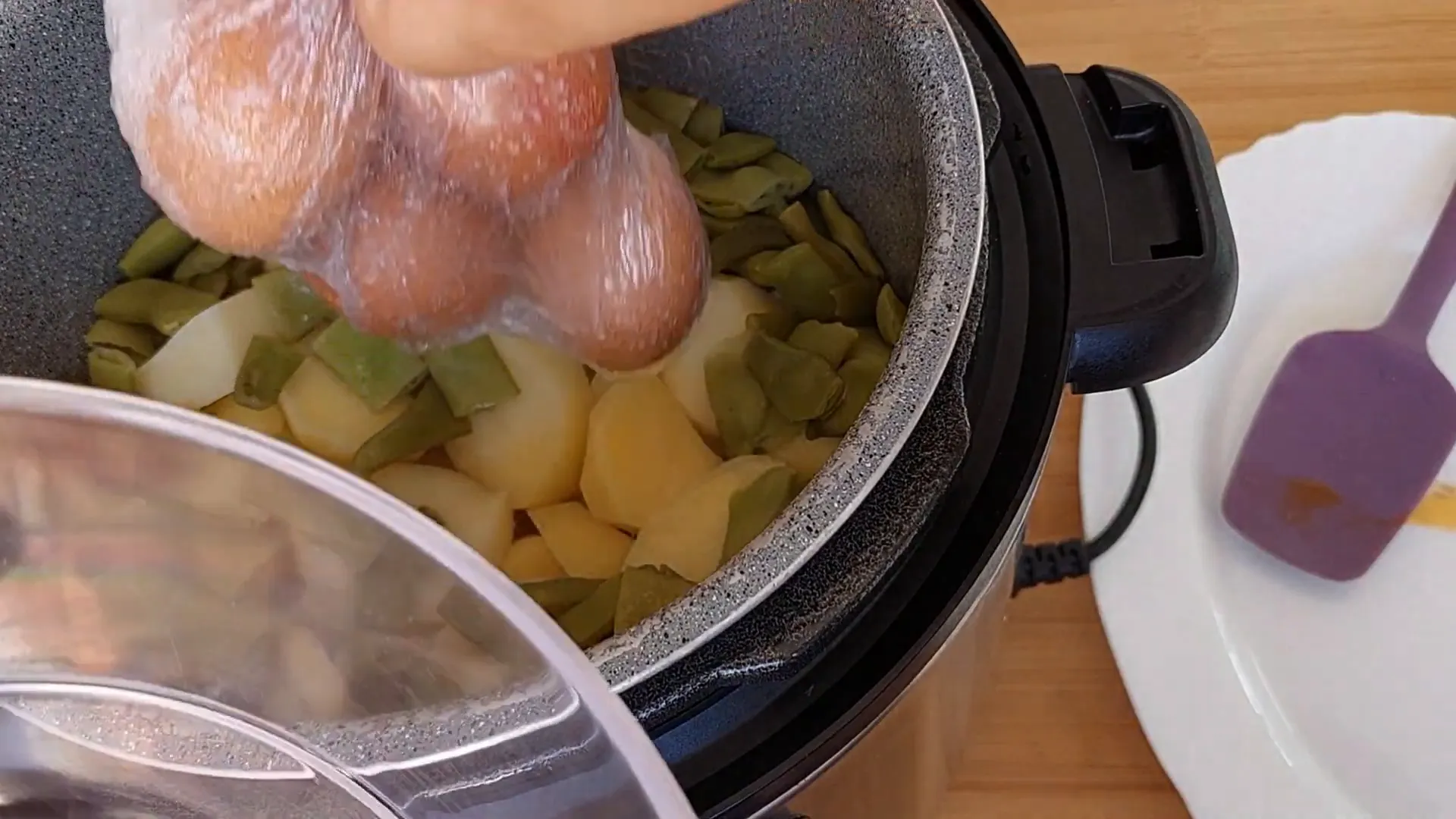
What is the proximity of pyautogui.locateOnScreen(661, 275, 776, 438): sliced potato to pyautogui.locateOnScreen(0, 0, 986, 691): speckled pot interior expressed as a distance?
0.22 feet

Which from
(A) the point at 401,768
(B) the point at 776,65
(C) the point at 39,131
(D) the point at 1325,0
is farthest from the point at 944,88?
(D) the point at 1325,0

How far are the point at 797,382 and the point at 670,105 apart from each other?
175 millimetres

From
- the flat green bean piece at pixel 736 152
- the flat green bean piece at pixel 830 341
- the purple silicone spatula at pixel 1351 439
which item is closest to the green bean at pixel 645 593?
the flat green bean piece at pixel 830 341

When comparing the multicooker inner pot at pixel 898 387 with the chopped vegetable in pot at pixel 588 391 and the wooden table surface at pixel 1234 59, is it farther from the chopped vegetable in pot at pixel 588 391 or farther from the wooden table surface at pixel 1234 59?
the wooden table surface at pixel 1234 59

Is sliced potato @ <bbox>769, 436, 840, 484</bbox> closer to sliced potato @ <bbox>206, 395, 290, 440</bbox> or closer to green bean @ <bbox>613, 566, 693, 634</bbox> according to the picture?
green bean @ <bbox>613, 566, 693, 634</bbox>

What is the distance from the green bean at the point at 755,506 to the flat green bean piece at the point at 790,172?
176 mm

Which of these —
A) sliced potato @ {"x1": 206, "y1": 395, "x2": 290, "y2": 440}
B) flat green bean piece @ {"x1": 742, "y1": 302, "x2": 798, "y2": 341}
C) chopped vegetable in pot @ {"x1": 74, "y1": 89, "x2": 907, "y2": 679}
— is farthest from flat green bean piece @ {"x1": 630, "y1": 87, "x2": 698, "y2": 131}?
sliced potato @ {"x1": 206, "y1": 395, "x2": 290, "y2": 440}

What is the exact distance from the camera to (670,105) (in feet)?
1.99

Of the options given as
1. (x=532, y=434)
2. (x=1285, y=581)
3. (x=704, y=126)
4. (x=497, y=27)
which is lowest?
(x=1285, y=581)

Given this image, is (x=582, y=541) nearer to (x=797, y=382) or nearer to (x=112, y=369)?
(x=797, y=382)

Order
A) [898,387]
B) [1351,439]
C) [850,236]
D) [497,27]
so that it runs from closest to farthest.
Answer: [497,27] → [898,387] → [850,236] → [1351,439]

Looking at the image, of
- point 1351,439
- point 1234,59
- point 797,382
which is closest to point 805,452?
point 797,382

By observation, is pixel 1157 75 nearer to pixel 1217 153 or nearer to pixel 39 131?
pixel 1217 153

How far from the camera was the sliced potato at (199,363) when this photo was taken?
57cm
